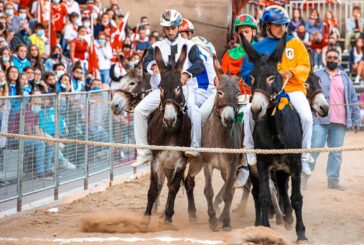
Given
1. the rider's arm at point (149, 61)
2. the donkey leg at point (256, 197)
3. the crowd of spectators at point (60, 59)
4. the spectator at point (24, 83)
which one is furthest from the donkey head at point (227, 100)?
the spectator at point (24, 83)

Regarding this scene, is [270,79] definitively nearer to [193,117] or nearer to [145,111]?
[193,117]

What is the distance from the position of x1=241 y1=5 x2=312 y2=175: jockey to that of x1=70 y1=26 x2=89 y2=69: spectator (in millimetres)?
10162

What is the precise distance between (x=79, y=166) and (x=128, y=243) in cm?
517

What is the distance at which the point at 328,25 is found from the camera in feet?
106

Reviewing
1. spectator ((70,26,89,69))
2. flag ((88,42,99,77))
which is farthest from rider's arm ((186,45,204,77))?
flag ((88,42,99,77))

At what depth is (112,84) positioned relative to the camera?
71.1 ft

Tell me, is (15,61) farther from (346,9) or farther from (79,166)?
(346,9)

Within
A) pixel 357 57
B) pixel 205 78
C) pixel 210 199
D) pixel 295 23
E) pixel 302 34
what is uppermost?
pixel 295 23

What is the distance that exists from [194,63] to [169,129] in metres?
1.01

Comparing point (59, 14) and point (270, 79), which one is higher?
point (59, 14)

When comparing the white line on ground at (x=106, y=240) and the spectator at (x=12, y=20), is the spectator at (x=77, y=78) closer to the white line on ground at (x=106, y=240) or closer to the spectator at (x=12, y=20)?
the spectator at (x=12, y=20)

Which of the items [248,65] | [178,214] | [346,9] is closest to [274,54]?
[248,65]

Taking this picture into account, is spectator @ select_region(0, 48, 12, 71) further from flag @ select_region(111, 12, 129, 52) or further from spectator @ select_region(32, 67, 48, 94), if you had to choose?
flag @ select_region(111, 12, 129, 52)

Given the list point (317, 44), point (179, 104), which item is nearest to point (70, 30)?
point (179, 104)
